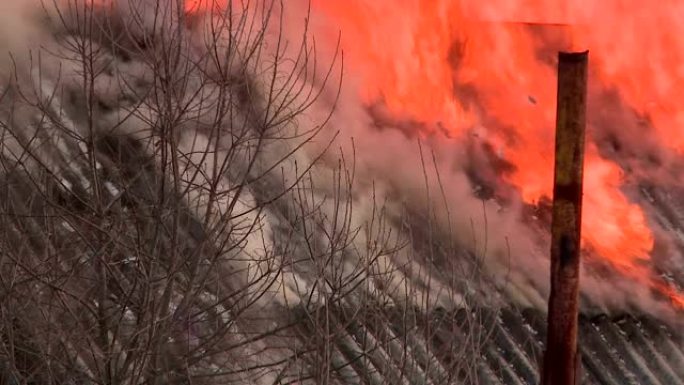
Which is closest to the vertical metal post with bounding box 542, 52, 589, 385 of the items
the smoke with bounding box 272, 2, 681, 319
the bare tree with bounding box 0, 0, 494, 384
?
the bare tree with bounding box 0, 0, 494, 384

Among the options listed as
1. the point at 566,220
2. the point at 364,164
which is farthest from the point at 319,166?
the point at 566,220

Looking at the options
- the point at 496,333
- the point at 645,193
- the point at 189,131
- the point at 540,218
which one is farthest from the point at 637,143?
the point at 189,131

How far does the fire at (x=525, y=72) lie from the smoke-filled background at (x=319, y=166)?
1 cm

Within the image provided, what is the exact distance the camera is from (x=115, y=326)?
5.79m

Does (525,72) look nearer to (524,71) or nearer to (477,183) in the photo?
(524,71)

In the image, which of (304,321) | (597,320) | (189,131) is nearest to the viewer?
(304,321)

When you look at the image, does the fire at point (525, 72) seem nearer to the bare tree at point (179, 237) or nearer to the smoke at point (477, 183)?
the smoke at point (477, 183)

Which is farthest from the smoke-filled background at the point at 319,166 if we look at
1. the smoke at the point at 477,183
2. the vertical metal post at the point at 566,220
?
the vertical metal post at the point at 566,220

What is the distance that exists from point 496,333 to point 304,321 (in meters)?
1.43

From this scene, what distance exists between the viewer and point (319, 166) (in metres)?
7.29

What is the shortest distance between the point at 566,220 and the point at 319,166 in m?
2.19

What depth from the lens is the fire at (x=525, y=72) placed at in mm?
7301

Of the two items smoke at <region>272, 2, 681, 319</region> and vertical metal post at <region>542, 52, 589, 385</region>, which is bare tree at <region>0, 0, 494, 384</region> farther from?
vertical metal post at <region>542, 52, 589, 385</region>

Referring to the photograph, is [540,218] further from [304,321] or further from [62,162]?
[62,162]
